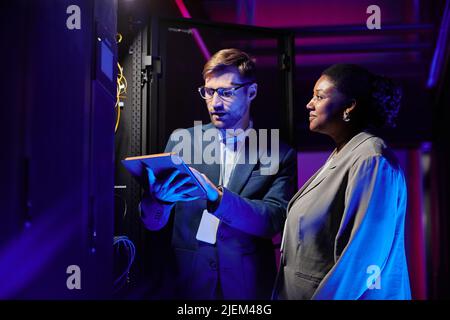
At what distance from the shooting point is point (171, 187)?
2352 millimetres

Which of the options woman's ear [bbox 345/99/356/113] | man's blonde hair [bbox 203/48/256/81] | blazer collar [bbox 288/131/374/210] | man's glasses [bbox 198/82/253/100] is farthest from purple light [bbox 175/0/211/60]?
blazer collar [bbox 288/131/374/210]

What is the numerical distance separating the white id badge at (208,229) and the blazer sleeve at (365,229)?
939mm

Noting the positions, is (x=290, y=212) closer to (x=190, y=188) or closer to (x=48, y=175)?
(x=190, y=188)

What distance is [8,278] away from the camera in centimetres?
149

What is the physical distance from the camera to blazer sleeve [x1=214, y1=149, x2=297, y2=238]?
2.54m

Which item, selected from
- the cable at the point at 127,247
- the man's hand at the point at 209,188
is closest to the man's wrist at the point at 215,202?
the man's hand at the point at 209,188

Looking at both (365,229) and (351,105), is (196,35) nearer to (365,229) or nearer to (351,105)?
(351,105)

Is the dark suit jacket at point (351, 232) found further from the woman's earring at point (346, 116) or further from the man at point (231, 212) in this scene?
the man at point (231, 212)

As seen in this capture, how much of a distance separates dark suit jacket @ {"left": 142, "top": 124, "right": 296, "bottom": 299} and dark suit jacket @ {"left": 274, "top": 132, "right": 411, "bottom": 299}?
0.48 metres

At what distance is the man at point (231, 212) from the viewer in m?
2.70
